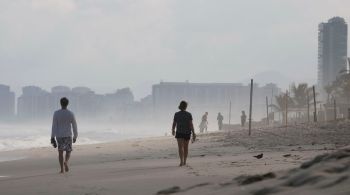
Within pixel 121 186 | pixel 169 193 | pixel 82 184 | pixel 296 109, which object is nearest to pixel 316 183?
pixel 169 193

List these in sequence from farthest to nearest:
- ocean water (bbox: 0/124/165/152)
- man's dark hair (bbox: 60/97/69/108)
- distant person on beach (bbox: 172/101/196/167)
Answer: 1. ocean water (bbox: 0/124/165/152)
2. distant person on beach (bbox: 172/101/196/167)
3. man's dark hair (bbox: 60/97/69/108)

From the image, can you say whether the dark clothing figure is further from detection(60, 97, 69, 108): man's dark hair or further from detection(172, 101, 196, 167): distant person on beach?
detection(60, 97, 69, 108): man's dark hair

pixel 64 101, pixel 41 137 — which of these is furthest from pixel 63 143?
pixel 41 137

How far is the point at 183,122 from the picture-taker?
34.4 ft

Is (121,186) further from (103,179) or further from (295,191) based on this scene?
(295,191)

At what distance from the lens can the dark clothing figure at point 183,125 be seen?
1042 cm

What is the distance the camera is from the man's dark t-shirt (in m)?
10.4

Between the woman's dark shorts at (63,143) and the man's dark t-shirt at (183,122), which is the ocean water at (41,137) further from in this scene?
the man's dark t-shirt at (183,122)

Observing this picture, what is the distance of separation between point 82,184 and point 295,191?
371cm

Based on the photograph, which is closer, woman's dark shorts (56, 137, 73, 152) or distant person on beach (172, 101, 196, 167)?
woman's dark shorts (56, 137, 73, 152)

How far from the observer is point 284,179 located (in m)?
4.77

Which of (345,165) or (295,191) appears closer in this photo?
(295,191)

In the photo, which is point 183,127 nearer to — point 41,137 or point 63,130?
point 63,130

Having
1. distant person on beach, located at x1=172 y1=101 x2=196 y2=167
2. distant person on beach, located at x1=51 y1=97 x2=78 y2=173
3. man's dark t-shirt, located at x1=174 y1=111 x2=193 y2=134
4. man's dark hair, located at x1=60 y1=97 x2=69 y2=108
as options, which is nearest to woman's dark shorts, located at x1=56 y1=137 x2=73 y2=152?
distant person on beach, located at x1=51 y1=97 x2=78 y2=173
